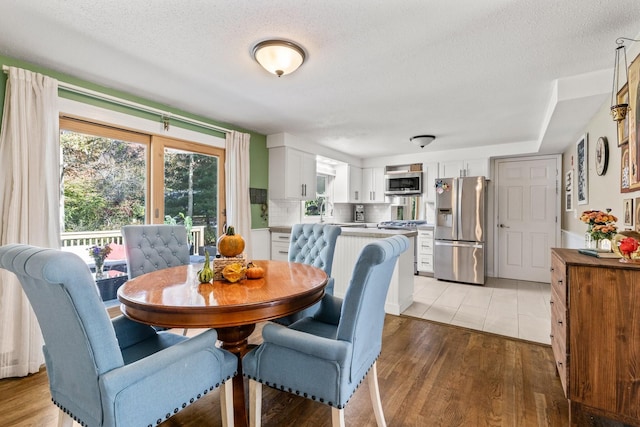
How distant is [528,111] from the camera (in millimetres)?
3242

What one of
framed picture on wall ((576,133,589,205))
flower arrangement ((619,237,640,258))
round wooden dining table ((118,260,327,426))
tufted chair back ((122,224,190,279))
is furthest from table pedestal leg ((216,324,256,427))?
framed picture on wall ((576,133,589,205))

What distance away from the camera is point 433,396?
1.88 metres

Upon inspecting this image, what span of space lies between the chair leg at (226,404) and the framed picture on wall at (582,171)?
3679 mm

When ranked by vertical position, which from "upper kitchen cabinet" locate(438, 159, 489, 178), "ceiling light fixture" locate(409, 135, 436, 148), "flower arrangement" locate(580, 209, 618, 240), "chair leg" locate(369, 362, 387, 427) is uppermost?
"ceiling light fixture" locate(409, 135, 436, 148)

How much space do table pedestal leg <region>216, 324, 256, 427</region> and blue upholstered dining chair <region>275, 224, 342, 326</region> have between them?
30.6 inches

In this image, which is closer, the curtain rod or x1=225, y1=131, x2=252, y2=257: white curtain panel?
the curtain rod

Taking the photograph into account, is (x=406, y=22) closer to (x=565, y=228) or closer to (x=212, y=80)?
(x=212, y=80)

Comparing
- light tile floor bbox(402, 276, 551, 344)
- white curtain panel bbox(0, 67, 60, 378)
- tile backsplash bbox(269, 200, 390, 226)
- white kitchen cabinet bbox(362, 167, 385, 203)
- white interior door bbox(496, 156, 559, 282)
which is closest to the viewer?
white curtain panel bbox(0, 67, 60, 378)

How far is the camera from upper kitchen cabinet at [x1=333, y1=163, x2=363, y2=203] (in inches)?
234

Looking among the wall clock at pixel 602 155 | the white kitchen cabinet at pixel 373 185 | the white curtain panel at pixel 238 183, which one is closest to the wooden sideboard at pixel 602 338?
the wall clock at pixel 602 155

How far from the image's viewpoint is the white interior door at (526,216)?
4.81 m

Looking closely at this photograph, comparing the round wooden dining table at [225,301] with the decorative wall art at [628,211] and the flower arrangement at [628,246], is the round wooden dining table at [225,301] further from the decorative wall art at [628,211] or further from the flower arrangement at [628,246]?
the decorative wall art at [628,211]

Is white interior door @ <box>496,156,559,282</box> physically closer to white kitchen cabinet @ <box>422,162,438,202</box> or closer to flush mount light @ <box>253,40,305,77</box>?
white kitchen cabinet @ <box>422,162,438,202</box>

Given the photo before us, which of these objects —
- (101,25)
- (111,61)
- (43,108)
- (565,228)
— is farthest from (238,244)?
(565,228)
